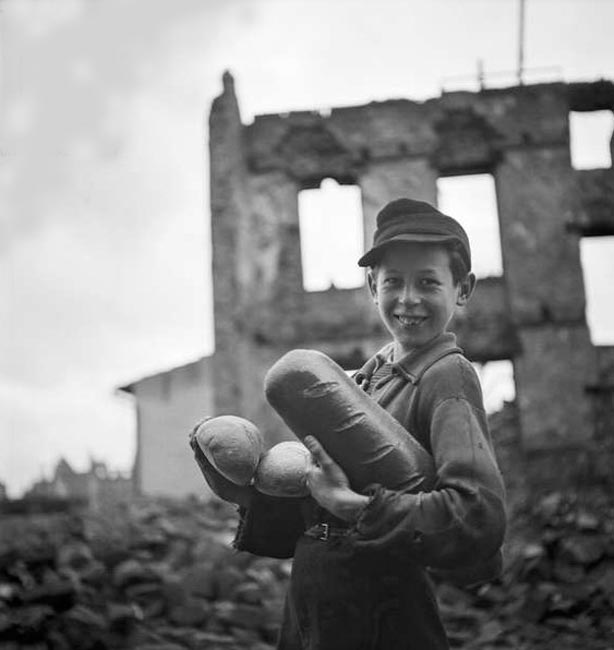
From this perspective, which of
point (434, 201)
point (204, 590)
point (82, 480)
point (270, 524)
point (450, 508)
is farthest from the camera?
point (82, 480)

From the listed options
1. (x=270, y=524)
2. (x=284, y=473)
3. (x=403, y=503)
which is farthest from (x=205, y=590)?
(x=403, y=503)

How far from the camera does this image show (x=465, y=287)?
2434mm

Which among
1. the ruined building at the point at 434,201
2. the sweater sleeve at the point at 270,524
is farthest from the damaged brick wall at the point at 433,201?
the sweater sleeve at the point at 270,524

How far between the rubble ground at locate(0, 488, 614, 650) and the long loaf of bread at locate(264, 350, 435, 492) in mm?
6137

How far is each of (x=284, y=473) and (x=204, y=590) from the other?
299 inches

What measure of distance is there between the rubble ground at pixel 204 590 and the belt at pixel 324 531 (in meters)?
5.88

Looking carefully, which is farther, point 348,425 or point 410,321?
point 410,321

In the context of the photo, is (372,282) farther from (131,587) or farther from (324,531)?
(131,587)

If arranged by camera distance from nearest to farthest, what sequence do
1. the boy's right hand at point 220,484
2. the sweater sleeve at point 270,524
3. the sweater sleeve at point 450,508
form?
the sweater sleeve at point 450,508 → the boy's right hand at point 220,484 → the sweater sleeve at point 270,524

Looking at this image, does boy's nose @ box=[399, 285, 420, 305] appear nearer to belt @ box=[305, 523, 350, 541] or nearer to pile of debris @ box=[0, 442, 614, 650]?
belt @ box=[305, 523, 350, 541]

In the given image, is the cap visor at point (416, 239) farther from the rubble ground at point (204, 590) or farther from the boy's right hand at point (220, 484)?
the rubble ground at point (204, 590)

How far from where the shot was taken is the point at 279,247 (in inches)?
617

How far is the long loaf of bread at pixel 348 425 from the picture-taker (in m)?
2.05

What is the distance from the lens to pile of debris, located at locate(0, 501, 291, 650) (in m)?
7.82
